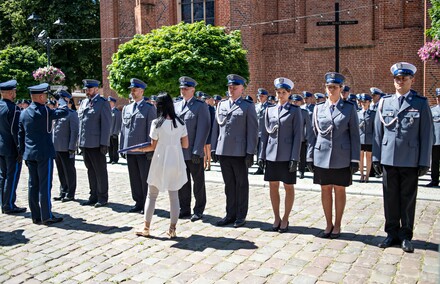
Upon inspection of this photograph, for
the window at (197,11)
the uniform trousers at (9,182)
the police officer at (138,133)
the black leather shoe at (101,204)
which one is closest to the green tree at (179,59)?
the window at (197,11)

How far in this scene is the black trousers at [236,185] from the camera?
7.20 metres

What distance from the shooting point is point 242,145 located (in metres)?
7.10

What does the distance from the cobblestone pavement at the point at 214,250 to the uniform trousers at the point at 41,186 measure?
0.87 feet

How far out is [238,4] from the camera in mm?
23781

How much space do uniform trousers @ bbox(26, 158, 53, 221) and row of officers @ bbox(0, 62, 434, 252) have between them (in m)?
0.02

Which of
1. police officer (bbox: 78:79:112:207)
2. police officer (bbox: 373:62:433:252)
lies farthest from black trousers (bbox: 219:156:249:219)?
police officer (bbox: 78:79:112:207)

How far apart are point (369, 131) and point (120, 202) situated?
19.5ft

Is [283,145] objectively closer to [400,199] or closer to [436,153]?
[400,199]

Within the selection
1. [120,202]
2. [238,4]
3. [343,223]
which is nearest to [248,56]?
[238,4]

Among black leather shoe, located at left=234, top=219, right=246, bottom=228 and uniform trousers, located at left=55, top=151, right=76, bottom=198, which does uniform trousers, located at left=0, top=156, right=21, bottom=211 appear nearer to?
uniform trousers, located at left=55, top=151, right=76, bottom=198

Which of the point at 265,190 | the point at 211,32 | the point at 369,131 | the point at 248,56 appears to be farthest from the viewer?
the point at 248,56

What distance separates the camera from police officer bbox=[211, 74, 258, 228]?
7098mm

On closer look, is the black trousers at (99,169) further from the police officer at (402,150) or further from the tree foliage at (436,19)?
the tree foliage at (436,19)

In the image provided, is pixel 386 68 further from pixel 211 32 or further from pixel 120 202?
pixel 120 202
